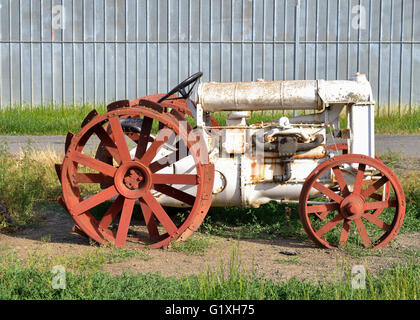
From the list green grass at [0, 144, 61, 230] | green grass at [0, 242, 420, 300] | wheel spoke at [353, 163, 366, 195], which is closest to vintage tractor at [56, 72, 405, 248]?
wheel spoke at [353, 163, 366, 195]

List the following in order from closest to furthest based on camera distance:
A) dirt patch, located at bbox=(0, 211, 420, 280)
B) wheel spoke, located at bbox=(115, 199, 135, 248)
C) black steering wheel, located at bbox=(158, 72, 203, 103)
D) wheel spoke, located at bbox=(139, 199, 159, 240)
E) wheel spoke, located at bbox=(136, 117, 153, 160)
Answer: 1. dirt patch, located at bbox=(0, 211, 420, 280)
2. wheel spoke, located at bbox=(115, 199, 135, 248)
3. wheel spoke, located at bbox=(139, 199, 159, 240)
4. wheel spoke, located at bbox=(136, 117, 153, 160)
5. black steering wheel, located at bbox=(158, 72, 203, 103)

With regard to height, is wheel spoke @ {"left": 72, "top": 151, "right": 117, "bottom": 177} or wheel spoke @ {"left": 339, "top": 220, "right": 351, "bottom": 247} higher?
wheel spoke @ {"left": 72, "top": 151, "right": 117, "bottom": 177}

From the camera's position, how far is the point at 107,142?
559cm

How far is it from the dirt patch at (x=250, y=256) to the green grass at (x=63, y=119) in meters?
5.87

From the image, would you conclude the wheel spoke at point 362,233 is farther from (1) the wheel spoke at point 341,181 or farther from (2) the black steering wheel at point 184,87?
(2) the black steering wheel at point 184,87

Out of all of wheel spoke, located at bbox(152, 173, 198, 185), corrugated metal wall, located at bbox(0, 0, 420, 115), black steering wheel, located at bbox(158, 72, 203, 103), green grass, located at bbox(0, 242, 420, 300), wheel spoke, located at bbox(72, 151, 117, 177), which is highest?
corrugated metal wall, located at bbox(0, 0, 420, 115)

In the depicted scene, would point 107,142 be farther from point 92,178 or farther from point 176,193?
point 176,193

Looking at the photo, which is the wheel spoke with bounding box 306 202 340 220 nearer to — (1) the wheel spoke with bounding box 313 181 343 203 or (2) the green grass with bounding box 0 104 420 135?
(1) the wheel spoke with bounding box 313 181 343 203

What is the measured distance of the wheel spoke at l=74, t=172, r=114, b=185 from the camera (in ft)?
17.3

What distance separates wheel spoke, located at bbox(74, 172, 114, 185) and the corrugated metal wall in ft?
26.8

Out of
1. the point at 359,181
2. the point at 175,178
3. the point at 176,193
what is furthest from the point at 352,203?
the point at 176,193

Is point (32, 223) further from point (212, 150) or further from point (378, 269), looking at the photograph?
point (378, 269)

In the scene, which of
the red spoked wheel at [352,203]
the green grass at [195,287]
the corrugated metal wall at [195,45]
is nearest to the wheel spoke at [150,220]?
the green grass at [195,287]

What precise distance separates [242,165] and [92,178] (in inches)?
50.1
